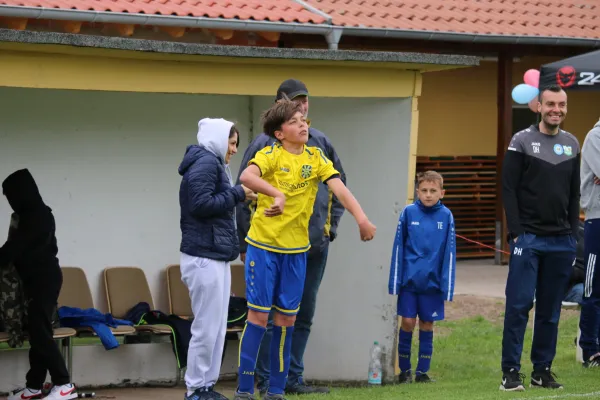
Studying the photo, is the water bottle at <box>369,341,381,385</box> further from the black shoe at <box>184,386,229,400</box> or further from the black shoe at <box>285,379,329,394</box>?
the black shoe at <box>184,386,229,400</box>

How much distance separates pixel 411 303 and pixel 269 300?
6.61 ft

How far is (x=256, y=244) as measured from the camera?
6961mm

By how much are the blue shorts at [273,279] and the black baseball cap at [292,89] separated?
3.64 feet

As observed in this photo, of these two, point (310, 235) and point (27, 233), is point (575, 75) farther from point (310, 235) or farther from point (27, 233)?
point (27, 233)

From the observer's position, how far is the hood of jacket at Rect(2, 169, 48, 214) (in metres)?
7.90

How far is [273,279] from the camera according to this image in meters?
6.98

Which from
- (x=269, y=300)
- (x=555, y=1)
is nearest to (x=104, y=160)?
(x=269, y=300)

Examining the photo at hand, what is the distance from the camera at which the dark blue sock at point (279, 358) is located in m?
7.14

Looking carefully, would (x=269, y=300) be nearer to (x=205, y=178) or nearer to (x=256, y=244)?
(x=256, y=244)

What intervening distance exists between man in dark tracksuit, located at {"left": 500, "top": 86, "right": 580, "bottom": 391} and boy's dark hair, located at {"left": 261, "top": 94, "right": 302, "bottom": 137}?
5.18 ft

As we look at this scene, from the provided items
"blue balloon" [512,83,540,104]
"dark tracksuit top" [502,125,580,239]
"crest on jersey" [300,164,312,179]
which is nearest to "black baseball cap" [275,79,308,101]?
"crest on jersey" [300,164,312,179]

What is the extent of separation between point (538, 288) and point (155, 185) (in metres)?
3.12

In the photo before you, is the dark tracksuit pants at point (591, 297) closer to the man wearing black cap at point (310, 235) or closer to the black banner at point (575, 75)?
the man wearing black cap at point (310, 235)

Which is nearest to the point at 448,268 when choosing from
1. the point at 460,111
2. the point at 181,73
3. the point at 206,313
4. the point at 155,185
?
the point at 206,313
